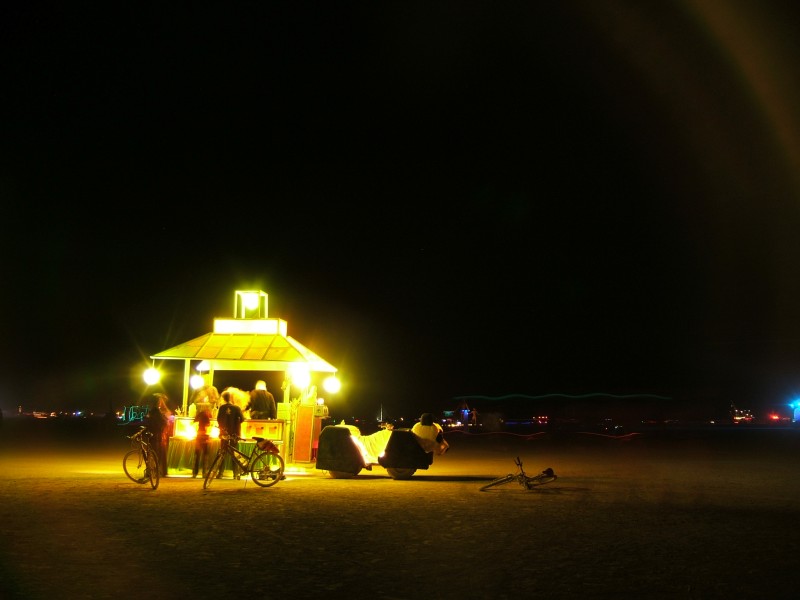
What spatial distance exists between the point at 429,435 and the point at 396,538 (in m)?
8.44

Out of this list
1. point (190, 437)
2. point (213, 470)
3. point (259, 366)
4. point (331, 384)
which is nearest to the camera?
point (213, 470)

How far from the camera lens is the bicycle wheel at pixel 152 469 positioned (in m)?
14.2

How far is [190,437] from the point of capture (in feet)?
56.9

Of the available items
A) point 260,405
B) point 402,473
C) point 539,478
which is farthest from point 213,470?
point 539,478

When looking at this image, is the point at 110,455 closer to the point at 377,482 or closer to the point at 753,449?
the point at 377,482

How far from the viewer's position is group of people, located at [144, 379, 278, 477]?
621 inches

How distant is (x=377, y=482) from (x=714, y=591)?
1023 centimetres

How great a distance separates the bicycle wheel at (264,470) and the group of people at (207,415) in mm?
598

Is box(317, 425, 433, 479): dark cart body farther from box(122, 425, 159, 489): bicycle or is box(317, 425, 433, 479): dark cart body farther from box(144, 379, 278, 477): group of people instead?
box(122, 425, 159, 489): bicycle

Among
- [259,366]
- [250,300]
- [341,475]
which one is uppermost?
[250,300]

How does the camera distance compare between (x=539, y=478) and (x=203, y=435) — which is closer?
(x=539, y=478)

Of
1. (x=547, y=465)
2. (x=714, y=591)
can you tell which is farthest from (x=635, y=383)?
(x=714, y=591)

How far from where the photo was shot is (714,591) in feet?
22.6

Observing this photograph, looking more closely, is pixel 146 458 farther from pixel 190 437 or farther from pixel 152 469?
pixel 190 437
